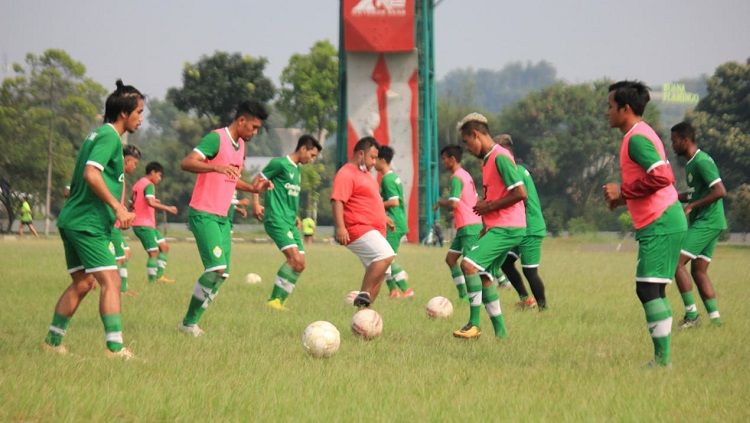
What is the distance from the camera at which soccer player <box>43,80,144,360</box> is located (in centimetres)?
717

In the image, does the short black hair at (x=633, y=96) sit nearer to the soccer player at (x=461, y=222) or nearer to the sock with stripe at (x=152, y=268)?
the soccer player at (x=461, y=222)

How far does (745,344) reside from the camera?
927 centimetres

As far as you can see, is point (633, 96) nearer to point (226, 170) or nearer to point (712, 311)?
point (226, 170)

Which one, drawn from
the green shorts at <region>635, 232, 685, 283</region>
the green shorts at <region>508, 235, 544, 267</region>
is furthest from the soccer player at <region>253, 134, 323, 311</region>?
the green shorts at <region>635, 232, 685, 283</region>

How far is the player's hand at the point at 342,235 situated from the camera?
Result: 1027 centimetres

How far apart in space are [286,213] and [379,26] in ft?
125

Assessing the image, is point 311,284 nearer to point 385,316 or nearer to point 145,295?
point 145,295

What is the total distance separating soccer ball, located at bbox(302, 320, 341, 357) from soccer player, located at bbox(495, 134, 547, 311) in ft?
15.8

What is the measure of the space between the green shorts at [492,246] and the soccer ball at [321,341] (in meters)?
1.83

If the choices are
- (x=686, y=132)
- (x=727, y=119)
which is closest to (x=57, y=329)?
(x=686, y=132)

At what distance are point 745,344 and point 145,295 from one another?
864cm

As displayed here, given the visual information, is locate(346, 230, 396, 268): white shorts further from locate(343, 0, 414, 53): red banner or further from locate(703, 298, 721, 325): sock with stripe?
locate(343, 0, 414, 53): red banner

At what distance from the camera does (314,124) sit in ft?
202

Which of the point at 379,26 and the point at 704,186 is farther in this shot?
the point at 379,26
